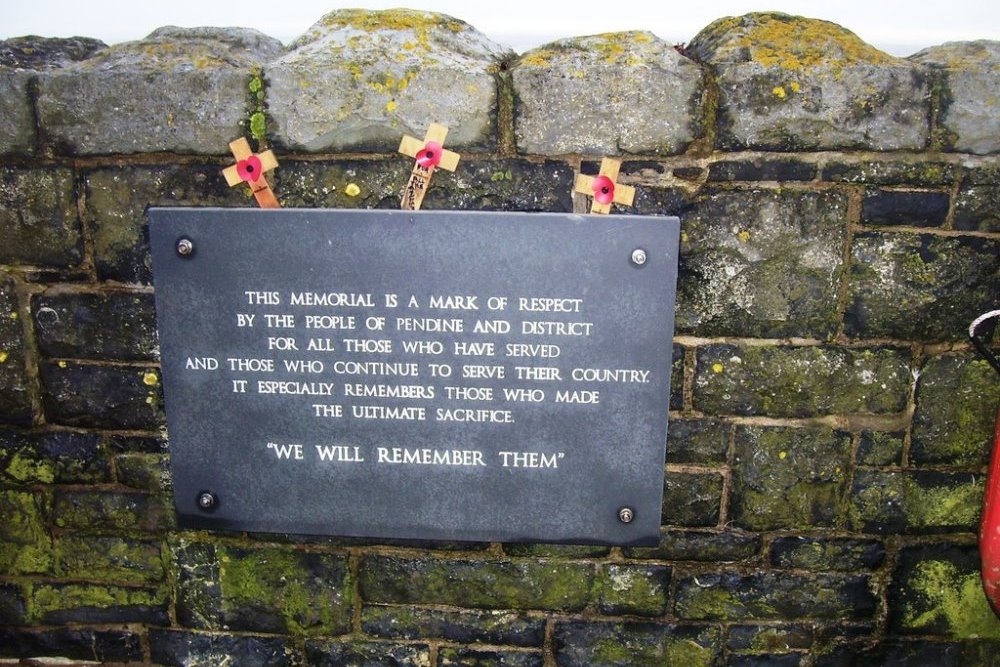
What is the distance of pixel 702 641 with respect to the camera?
2.12 m

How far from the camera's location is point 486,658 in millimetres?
2158

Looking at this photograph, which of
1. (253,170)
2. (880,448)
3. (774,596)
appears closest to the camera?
(253,170)

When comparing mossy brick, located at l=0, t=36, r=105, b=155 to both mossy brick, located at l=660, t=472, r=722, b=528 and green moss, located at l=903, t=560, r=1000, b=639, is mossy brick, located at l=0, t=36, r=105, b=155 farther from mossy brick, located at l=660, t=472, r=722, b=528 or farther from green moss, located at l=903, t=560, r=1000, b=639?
green moss, located at l=903, t=560, r=1000, b=639

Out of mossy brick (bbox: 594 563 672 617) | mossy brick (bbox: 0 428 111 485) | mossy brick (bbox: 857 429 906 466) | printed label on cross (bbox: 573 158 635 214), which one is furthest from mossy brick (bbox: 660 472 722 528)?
mossy brick (bbox: 0 428 111 485)

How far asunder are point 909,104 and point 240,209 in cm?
178

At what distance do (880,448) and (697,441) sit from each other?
52 cm

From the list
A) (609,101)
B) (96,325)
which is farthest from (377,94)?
(96,325)

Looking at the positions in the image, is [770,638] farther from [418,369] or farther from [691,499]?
[418,369]

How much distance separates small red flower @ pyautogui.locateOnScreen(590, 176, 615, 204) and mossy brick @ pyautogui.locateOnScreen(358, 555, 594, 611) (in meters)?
1.10

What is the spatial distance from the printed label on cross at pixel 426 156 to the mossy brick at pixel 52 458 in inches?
49.7

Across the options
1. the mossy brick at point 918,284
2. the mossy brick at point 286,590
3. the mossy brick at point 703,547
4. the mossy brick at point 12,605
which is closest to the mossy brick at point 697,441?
the mossy brick at point 703,547

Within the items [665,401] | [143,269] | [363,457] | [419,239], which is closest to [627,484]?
[665,401]

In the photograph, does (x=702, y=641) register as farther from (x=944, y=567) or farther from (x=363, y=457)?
(x=363, y=457)

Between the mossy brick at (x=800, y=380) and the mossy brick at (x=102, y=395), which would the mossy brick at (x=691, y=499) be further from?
the mossy brick at (x=102, y=395)
